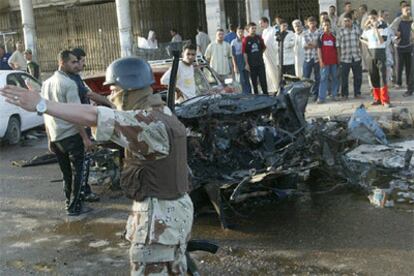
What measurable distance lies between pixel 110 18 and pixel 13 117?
41.5 ft

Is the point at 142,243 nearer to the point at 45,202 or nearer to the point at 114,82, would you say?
the point at 114,82

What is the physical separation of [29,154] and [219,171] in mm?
5617

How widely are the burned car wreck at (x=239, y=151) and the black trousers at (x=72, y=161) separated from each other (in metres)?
1.19

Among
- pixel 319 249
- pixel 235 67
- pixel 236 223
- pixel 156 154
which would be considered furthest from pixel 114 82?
pixel 235 67

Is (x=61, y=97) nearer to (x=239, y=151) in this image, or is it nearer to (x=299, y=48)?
(x=239, y=151)

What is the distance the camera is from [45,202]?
7.49 metres

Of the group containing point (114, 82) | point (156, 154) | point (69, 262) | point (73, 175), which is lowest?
point (69, 262)

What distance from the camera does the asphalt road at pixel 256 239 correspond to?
498 cm

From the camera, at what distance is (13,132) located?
11750 mm

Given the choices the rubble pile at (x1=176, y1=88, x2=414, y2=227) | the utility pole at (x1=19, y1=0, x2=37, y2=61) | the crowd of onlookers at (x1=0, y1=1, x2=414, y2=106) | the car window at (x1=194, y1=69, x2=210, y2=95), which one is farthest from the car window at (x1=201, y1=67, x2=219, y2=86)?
the utility pole at (x1=19, y1=0, x2=37, y2=61)

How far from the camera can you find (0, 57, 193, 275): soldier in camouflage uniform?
3018mm

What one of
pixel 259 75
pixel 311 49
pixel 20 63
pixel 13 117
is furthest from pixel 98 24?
pixel 311 49

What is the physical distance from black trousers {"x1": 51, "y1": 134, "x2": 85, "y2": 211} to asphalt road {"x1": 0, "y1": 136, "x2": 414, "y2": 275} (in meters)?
0.20

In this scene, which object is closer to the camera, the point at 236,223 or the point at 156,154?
the point at 156,154
